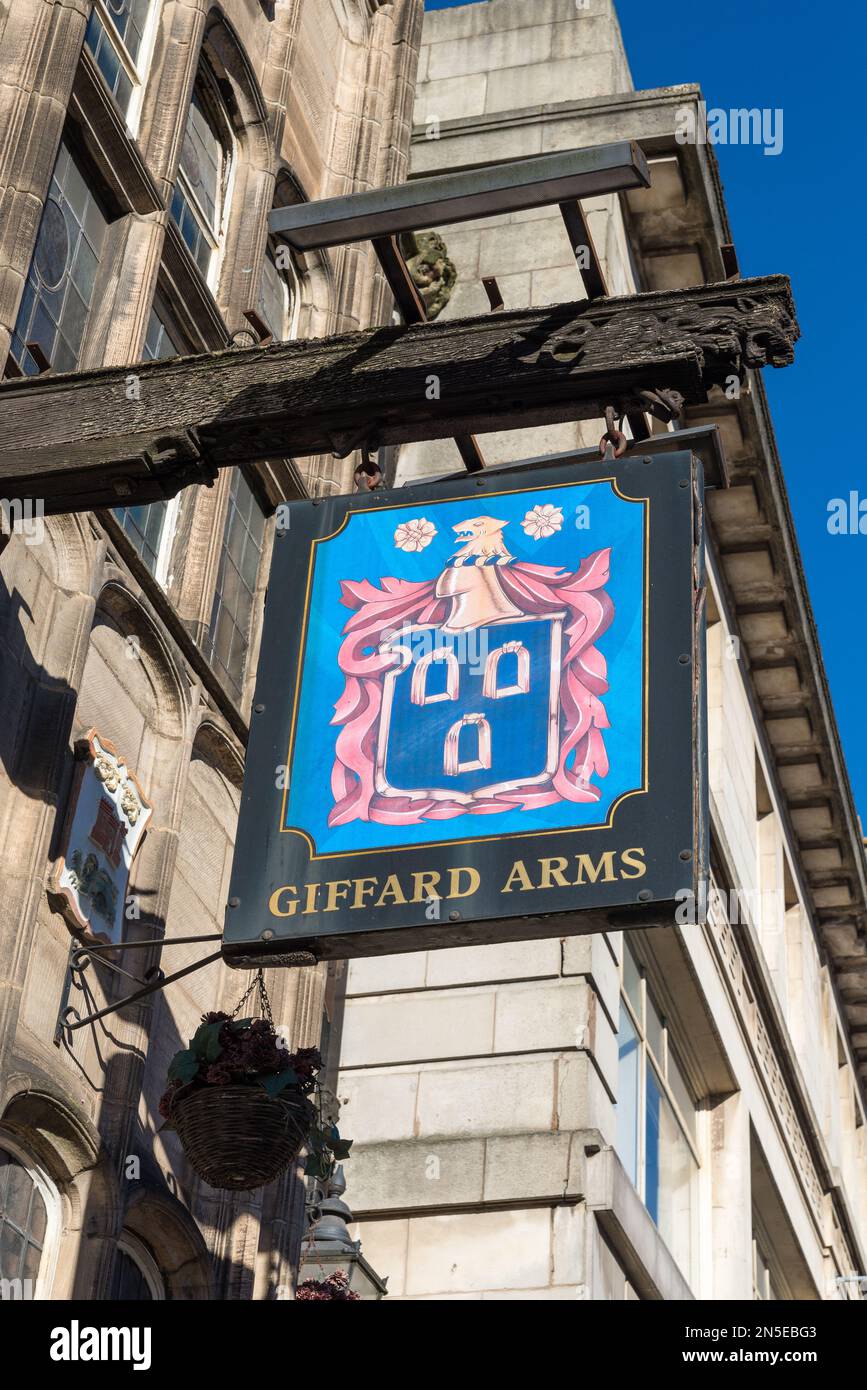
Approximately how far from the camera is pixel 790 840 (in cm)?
3269

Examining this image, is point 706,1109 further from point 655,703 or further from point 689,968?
point 655,703

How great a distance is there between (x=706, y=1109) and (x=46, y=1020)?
13924 millimetres

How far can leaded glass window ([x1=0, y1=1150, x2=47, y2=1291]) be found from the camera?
35.7 feet

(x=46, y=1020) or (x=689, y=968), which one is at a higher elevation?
(x=689, y=968)

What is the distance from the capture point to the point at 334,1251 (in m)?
14.1

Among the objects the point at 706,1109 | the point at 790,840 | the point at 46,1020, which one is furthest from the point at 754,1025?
the point at 46,1020

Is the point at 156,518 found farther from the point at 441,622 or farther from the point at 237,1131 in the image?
the point at 441,622

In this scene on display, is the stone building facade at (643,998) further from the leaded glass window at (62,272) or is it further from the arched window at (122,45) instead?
the arched window at (122,45)

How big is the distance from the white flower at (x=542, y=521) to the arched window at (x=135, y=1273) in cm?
497

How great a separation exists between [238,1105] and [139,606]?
3.62 metres

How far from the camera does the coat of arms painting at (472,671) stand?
29.9 feet

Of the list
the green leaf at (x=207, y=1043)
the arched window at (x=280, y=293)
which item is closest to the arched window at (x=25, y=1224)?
the green leaf at (x=207, y=1043)

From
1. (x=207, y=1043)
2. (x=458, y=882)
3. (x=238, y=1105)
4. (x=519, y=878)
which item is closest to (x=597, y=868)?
(x=519, y=878)
